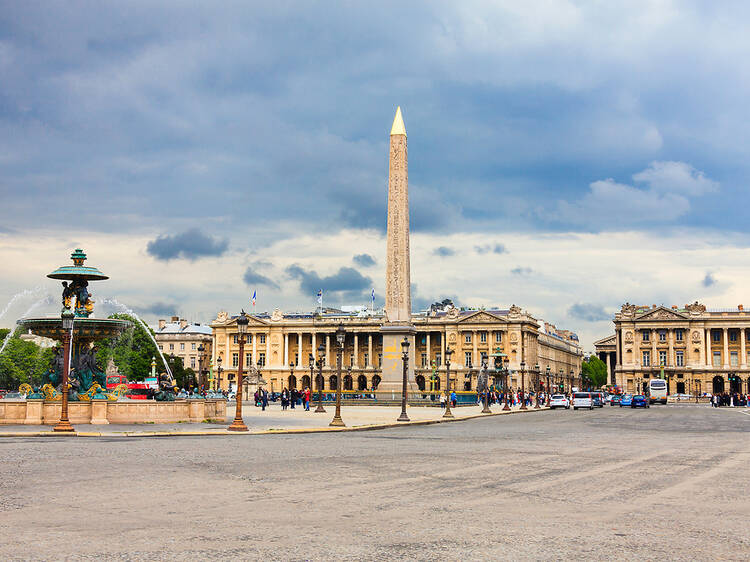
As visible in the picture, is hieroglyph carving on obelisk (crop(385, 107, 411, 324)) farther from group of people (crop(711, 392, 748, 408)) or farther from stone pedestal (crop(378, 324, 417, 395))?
group of people (crop(711, 392, 748, 408))

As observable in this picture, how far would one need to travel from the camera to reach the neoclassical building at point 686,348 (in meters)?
147

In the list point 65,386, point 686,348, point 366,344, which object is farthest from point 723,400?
point 65,386

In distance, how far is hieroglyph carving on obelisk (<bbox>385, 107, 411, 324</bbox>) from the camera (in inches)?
2308

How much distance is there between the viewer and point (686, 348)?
15000cm

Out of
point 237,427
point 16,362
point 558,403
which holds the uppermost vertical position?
point 16,362

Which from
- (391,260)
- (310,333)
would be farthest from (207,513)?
(310,333)

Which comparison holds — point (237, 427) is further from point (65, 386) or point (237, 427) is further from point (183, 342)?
point (183, 342)

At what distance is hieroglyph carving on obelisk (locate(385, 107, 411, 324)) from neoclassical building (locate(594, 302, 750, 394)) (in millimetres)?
100893

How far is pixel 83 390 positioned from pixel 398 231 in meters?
29.6

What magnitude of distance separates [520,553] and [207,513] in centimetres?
419

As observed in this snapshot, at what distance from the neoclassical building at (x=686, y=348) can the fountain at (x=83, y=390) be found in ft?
421

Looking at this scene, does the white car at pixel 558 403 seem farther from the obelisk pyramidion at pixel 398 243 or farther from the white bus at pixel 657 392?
the white bus at pixel 657 392

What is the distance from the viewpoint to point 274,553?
8328 millimetres

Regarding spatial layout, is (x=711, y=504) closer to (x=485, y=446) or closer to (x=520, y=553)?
(x=520, y=553)
